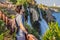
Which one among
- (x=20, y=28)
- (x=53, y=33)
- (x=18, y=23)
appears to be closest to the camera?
(x=53, y=33)

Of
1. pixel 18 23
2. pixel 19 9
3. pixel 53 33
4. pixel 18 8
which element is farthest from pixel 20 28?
pixel 53 33

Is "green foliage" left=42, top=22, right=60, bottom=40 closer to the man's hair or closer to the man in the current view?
the man

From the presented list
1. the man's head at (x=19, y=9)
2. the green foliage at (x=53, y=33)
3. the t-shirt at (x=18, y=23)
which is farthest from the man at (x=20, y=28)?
the green foliage at (x=53, y=33)

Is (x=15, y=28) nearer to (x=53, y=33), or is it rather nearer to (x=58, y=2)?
(x=53, y=33)

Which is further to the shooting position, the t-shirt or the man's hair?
the man's hair

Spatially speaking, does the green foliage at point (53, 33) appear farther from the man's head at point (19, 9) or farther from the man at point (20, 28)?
the man's head at point (19, 9)

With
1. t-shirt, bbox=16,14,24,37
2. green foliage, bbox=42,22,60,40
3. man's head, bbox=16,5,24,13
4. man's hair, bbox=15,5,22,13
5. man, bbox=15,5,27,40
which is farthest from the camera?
man's hair, bbox=15,5,22,13

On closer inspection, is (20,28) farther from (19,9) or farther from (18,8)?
(18,8)

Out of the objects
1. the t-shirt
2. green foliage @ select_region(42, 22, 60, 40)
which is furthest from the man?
green foliage @ select_region(42, 22, 60, 40)

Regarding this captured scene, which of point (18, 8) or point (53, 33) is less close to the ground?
point (53, 33)

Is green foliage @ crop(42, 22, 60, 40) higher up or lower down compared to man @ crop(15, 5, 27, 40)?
higher up

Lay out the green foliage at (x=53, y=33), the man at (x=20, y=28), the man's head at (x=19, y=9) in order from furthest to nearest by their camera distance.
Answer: the man's head at (x=19, y=9)
the man at (x=20, y=28)
the green foliage at (x=53, y=33)

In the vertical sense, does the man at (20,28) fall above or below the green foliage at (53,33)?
below

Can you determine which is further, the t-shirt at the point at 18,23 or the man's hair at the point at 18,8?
the man's hair at the point at 18,8
